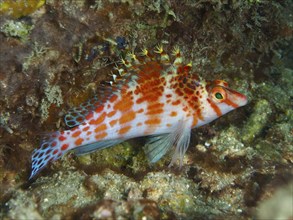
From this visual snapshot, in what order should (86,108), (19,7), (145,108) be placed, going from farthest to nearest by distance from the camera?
(145,108) < (86,108) < (19,7)

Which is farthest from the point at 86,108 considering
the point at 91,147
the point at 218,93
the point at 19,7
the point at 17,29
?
the point at 218,93

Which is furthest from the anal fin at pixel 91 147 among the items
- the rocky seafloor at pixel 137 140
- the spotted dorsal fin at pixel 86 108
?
the spotted dorsal fin at pixel 86 108

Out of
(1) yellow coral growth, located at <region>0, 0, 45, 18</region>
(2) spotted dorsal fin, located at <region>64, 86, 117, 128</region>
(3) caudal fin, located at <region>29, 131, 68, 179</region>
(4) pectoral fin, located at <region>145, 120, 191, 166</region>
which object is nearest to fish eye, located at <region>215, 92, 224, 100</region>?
(4) pectoral fin, located at <region>145, 120, 191, 166</region>

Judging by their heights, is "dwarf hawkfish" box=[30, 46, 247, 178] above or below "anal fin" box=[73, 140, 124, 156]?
above

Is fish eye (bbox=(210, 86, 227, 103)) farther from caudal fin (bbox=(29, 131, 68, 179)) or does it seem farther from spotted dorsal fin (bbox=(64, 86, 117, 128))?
caudal fin (bbox=(29, 131, 68, 179))

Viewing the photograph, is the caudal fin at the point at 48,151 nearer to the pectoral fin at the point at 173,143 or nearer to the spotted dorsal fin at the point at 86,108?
the spotted dorsal fin at the point at 86,108

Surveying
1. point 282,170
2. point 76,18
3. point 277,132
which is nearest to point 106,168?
point 76,18

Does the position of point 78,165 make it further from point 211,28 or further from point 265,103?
point 265,103

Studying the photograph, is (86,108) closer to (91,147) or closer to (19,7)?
(91,147)
